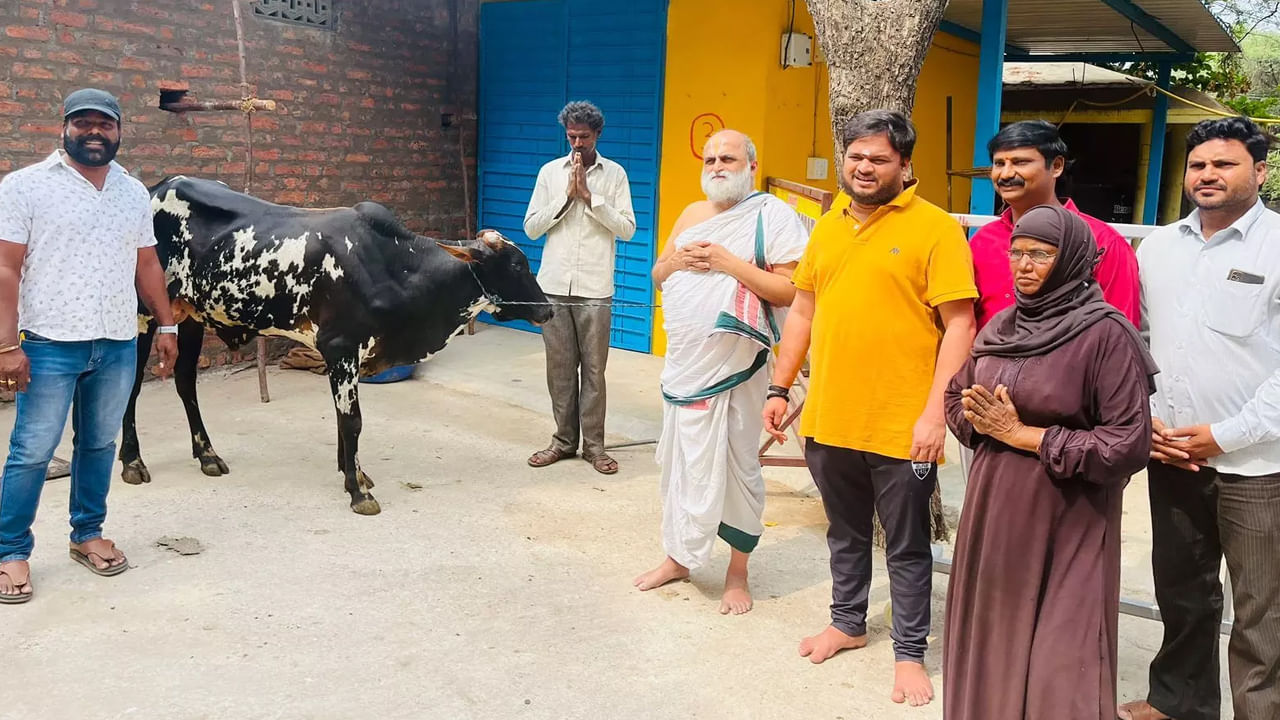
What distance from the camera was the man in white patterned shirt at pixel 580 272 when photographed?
5.55 meters

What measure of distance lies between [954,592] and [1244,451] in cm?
87

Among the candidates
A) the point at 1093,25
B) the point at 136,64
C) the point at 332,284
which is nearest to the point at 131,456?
the point at 332,284

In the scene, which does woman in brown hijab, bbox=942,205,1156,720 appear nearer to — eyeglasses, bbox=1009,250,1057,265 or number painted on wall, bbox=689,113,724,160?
eyeglasses, bbox=1009,250,1057,265

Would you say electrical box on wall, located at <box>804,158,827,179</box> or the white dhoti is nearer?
the white dhoti

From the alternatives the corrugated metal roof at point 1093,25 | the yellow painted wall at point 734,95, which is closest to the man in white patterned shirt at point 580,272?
the yellow painted wall at point 734,95

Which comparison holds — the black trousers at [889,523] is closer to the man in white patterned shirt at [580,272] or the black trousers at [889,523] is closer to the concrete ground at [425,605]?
the concrete ground at [425,605]

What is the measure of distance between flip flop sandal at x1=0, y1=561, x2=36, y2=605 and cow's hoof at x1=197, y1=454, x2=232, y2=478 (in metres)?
1.44

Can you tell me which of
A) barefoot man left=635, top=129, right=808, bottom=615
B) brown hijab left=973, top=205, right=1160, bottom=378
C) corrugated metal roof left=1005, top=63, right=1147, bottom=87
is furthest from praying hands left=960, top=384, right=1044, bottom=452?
corrugated metal roof left=1005, top=63, right=1147, bottom=87

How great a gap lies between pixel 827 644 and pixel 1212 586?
1.20 metres

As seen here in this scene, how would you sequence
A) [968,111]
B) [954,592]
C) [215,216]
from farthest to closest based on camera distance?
[968,111], [215,216], [954,592]

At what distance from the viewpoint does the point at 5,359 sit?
146 inches

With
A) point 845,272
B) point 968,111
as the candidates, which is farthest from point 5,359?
point 968,111

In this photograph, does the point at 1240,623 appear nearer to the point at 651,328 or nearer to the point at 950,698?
the point at 950,698

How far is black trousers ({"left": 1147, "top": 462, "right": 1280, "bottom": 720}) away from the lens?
2830mm
